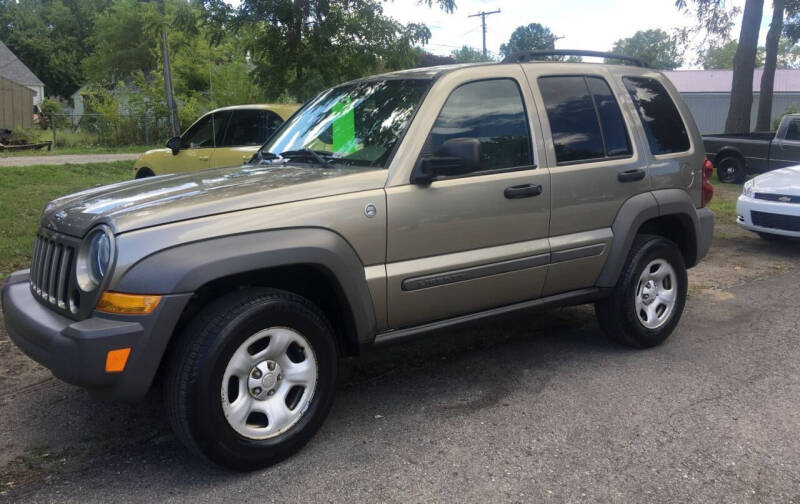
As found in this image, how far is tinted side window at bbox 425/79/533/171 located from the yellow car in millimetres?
4534

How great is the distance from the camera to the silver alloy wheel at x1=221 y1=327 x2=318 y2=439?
3.26m

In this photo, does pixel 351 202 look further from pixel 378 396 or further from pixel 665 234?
pixel 665 234

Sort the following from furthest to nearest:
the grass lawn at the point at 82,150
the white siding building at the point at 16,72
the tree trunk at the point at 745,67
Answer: the white siding building at the point at 16,72 → the grass lawn at the point at 82,150 → the tree trunk at the point at 745,67

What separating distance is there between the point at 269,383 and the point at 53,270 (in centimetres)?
114

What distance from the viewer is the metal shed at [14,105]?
37.1 meters

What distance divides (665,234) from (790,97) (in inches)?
Result: 1760

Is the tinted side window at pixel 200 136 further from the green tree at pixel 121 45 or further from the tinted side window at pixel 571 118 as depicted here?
the green tree at pixel 121 45

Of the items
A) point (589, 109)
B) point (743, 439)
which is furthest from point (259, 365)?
point (589, 109)

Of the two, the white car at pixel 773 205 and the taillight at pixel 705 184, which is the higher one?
the taillight at pixel 705 184

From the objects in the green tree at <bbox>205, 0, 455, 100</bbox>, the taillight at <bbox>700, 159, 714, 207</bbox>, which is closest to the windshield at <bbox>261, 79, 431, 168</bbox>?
the taillight at <bbox>700, 159, 714, 207</bbox>

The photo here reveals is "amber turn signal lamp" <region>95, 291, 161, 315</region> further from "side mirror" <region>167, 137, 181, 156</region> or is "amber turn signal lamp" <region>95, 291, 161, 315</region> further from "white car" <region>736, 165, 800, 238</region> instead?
"white car" <region>736, 165, 800, 238</region>

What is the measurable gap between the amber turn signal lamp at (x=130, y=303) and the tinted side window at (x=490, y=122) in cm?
172

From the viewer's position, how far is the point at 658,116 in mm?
5137

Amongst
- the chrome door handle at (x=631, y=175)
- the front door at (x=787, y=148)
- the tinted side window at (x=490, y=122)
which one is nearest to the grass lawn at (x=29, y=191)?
the tinted side window at (x=490, y=122)
